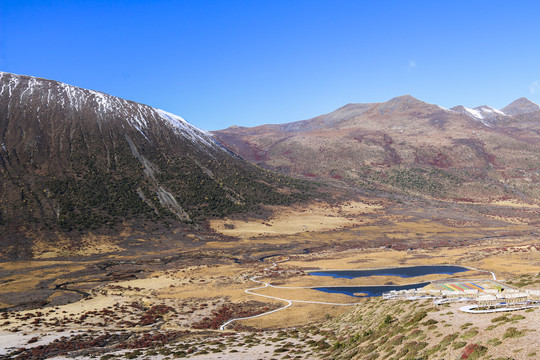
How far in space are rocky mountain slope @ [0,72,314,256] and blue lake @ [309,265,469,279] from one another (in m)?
66.6

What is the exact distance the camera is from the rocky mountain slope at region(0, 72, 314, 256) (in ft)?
375

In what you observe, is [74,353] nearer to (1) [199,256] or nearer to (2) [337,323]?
(2) [337,323]

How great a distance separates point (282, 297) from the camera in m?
54.7

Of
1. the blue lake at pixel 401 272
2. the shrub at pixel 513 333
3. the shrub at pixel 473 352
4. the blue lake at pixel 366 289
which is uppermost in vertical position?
the shrub at pixel 513 333

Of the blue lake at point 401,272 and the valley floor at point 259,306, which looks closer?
the valley floor at point 259,306

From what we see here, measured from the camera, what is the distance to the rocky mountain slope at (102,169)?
11438 cm

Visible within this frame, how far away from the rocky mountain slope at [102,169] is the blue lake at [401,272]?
6664cm

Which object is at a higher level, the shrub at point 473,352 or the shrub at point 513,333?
the shrub at point 513,333

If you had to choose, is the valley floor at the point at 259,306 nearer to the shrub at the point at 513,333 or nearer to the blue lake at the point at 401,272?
the shrub at the point at 513,333

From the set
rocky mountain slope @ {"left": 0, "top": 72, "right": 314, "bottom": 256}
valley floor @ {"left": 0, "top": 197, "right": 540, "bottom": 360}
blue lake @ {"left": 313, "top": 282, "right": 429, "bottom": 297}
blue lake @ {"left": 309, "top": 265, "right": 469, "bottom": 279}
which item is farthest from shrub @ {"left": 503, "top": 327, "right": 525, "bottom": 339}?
rocky mountain slope @ {"left": 0, "top": 72, "right": 314, "bottom": 256}

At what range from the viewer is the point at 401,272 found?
70.4m

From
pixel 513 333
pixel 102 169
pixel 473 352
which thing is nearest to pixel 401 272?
pixel 513 333

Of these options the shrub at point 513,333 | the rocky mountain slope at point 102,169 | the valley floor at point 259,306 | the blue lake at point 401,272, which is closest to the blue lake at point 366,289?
the valley floor at point 259,306

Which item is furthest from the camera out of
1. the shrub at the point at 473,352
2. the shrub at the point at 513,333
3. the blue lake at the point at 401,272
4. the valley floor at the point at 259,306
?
the blue lake at the point at 401,272
